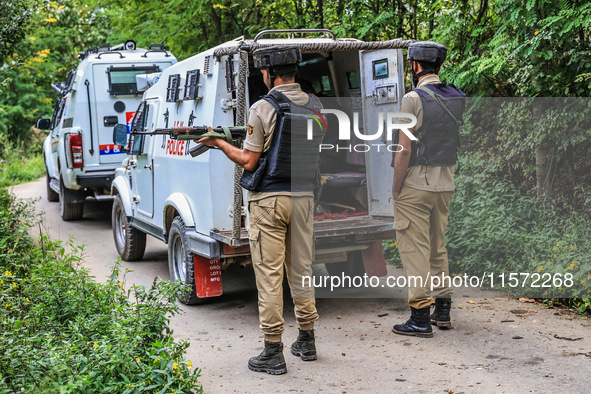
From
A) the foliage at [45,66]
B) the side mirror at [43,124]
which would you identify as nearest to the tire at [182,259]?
the side mirror at [43,124]

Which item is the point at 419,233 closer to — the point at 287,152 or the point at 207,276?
the point at 287,152

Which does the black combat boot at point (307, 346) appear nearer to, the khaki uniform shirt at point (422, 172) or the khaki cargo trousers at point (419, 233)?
the khaki cargo trousers at point (419, 233)

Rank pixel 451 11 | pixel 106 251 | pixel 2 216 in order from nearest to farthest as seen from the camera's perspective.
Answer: pixel 2 216 < pixel 451 11 < pixel 106 251

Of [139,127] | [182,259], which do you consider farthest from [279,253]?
[139,127]

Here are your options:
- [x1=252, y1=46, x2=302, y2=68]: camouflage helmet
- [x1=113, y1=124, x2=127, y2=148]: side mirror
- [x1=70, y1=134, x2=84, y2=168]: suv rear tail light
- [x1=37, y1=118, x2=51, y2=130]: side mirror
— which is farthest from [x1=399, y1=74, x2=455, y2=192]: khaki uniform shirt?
[x1=37, y1=118, x2=51, y2=130]: side mirror

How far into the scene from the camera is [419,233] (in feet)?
18.4

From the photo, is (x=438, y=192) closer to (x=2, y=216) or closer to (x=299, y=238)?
(x=299, y=238)

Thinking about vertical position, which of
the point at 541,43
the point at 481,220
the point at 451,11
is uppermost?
the point at 451,11

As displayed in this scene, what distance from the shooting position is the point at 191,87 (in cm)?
663

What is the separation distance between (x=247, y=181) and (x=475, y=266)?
11.6 ft

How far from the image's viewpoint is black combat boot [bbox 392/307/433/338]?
554cm

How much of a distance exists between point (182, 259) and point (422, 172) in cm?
285

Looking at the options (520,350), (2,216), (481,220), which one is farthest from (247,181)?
(2,216)

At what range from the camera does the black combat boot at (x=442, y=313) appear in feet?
18.9
